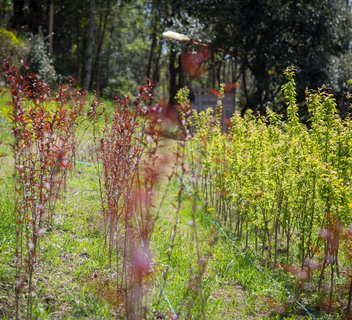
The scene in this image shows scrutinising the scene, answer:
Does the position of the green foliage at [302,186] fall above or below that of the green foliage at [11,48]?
below

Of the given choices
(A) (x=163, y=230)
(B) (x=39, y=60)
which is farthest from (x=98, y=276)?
(B) (x=39, y=60)

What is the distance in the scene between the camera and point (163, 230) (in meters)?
5.32

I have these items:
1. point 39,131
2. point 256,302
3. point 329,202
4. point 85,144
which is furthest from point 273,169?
point 85,144

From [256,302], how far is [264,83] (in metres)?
12.6

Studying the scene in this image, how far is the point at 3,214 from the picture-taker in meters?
4.55

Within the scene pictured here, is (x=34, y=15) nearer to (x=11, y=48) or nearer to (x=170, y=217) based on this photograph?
(x=11, y=48)

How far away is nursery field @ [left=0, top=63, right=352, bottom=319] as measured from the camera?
10.4 feet

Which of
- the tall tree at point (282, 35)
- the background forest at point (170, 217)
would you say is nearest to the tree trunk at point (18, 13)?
the tall tree at point (282, 35)

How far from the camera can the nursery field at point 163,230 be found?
10.4 ft

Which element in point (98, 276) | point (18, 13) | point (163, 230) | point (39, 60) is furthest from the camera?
point (18, 13)

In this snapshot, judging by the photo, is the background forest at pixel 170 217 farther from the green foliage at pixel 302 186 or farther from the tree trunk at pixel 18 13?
the tree trunk at pixel 18 13

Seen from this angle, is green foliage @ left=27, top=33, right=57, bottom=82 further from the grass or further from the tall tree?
the grass

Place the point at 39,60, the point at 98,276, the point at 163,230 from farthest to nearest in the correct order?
the point at 39,60 → the point at 163,230 → the point at 98,276

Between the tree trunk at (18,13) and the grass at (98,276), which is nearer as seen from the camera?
the grass at (98,276)
